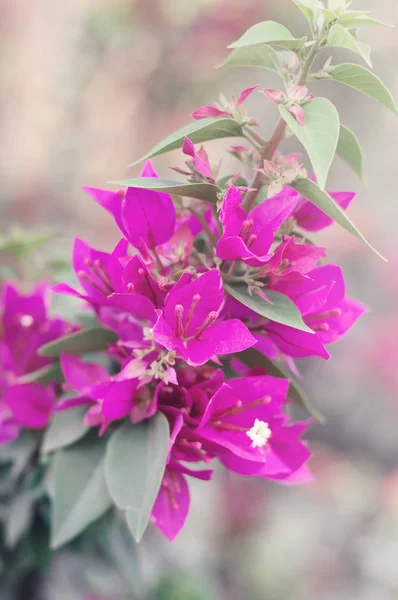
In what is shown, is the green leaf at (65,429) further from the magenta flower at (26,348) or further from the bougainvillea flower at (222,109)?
the bougainvillea flower at (222,109)

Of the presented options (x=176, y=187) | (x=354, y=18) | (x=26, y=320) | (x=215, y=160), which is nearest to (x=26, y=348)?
(x=26, y=320)

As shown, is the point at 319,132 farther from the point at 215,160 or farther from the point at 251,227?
the point at 215,160

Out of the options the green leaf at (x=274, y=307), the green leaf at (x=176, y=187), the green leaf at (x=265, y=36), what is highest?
the green leaf at (x=265, y=36)

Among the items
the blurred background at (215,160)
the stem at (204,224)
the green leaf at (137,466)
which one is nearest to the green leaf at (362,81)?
the stem at (204,224)

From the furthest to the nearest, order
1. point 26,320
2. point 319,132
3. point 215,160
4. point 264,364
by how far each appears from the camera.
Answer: point 215,160 < point 26,320 < point 264,364 < point 319,132

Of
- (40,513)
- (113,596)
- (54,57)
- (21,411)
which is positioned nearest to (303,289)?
(21,411)

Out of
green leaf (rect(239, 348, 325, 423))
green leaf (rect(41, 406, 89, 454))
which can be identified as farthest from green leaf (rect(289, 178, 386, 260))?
green leaf (rect(41, 406, 89, 454))

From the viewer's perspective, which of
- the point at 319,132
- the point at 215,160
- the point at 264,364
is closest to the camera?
the point at 319,132
